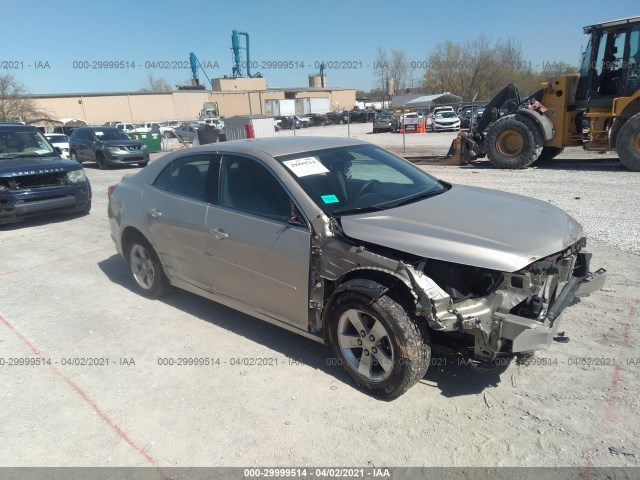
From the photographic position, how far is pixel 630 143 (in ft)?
36.1

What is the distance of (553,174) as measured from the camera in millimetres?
11719

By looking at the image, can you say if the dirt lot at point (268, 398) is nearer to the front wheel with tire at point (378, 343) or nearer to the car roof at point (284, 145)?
the front wheel with tire at point (378, 343)

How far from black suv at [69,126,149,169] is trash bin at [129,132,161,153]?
4.24m

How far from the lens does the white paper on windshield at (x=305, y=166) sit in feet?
11.7

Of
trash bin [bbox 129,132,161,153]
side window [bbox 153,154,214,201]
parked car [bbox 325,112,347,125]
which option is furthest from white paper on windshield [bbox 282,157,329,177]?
parked car [bbox 325,112,347,125]

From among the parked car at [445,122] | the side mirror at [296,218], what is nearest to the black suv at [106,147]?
the side mirror at [296,218]

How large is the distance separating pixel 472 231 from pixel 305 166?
1.40 metres

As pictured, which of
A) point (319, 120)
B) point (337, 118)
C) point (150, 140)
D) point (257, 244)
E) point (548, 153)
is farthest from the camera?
point (337, 118)

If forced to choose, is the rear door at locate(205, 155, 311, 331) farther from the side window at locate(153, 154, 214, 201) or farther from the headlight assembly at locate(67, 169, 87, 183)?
the headlight assembly at locate(67, 169, 87, 183)

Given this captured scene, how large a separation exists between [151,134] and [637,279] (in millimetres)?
23615

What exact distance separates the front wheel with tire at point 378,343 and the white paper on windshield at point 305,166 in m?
1.05

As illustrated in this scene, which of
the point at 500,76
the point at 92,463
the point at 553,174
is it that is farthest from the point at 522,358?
the point at 500,76

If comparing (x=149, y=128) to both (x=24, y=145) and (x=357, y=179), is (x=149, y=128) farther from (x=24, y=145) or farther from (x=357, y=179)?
(x=357, y=179)

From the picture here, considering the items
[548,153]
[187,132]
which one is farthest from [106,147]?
[187,132]
